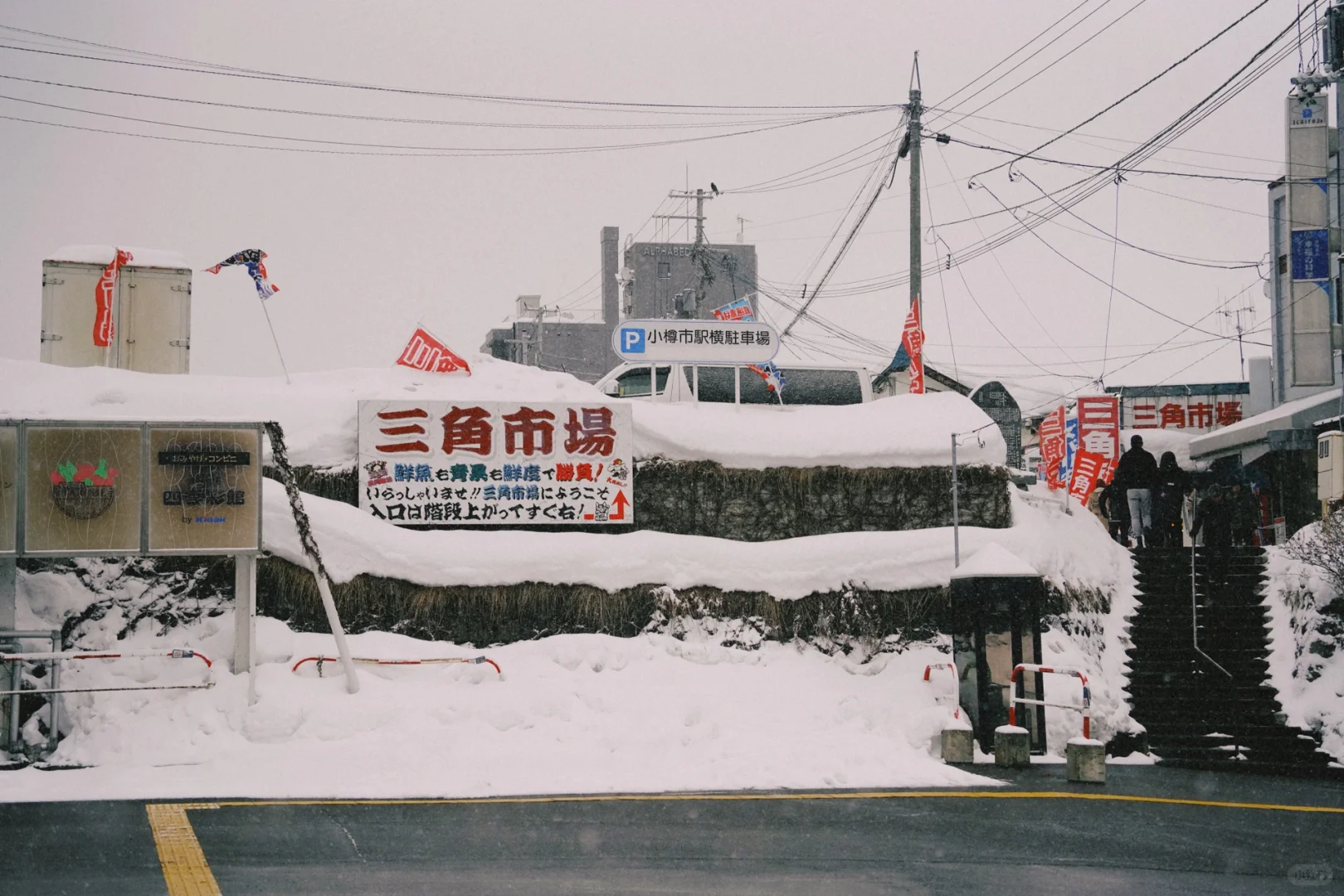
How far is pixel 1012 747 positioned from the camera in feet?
43.1

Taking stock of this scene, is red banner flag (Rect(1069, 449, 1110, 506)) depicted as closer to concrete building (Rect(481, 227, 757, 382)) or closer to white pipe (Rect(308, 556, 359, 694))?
white pipe (Rect(308, 556, 359, 694))

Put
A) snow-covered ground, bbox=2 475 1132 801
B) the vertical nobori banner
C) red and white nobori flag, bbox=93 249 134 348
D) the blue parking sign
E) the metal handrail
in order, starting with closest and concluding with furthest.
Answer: snow-covered ground, bbox=2 475 1132 801
the vertical nobori banner
the metal handrail
red and white nobori flag, bbox=93 249 134 348
the blue parking sign

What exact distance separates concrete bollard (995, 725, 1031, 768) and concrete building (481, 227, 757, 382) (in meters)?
39.8

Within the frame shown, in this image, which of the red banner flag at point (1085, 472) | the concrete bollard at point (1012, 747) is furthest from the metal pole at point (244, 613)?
the red banner flag at point (1085, 472)

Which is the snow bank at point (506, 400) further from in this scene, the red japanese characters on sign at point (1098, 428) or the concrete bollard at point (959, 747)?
the concrete bollard at point (959, 747)

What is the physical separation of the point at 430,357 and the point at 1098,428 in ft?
35.4

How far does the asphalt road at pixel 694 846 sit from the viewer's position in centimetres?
767

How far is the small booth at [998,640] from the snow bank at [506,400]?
3847mm

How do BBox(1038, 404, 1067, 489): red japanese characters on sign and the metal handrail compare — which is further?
BBox(1038, 404, 1067, 489): red japanese characters on sign

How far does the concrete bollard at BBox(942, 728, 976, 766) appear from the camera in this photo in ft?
42.9

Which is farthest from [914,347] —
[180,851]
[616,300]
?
[616,300]

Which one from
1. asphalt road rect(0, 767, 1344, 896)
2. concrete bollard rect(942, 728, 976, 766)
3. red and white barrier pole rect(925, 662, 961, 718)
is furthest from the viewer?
red and white barrier pole rect(925, 662, 961, 718)

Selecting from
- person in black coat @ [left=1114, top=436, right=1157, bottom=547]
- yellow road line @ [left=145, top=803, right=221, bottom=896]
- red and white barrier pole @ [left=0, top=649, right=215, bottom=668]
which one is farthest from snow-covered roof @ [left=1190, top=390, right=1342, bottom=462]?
yellow road line @ [left=145, top=803, right=221, bottom=896]

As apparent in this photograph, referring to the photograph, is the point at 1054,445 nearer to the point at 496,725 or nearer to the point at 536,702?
the point at 536,702
